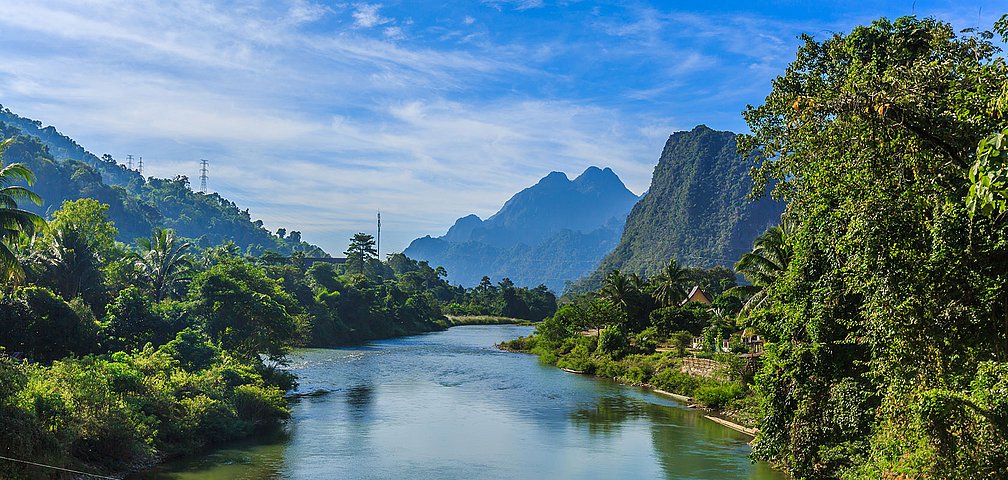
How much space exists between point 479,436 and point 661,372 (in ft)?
54.8

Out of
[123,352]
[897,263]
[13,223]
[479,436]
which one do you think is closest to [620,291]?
[479,436]

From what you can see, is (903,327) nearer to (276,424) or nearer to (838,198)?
(838,198)

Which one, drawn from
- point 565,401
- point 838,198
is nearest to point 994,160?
point 838,198

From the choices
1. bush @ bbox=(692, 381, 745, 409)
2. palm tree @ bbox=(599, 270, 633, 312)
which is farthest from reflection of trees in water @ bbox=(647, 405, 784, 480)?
palm tree @ bbox=(599, 270, 633, 312)

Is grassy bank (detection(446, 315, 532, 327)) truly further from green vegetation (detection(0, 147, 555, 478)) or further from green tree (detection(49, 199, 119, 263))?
green vegetation (detection(0, 147, 555, 478))

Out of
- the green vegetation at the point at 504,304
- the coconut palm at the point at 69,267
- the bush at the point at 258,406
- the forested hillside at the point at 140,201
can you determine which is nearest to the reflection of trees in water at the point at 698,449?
the bush at the point at 258,406

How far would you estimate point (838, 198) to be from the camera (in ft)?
41.6

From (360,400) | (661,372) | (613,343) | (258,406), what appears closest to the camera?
(258,406)

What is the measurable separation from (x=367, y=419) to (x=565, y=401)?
10.4m

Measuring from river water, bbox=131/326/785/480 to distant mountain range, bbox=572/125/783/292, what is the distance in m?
110

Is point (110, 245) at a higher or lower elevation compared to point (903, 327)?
higher

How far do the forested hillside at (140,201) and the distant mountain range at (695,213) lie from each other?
248 feet

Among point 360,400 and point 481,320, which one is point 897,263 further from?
point 481,320

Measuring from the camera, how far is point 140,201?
14162cm
